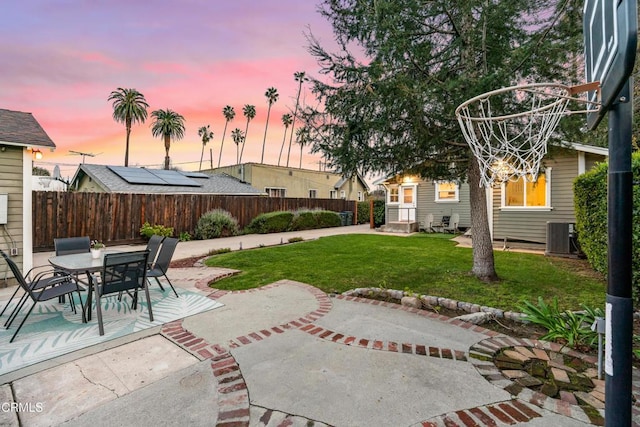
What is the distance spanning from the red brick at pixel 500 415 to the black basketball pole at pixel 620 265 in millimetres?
512

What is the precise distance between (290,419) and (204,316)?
2293 millimetres

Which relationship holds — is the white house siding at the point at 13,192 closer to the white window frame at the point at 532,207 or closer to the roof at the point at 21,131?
the roof at the point at 21,131

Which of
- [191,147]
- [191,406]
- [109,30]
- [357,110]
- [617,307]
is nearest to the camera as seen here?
[617,307]

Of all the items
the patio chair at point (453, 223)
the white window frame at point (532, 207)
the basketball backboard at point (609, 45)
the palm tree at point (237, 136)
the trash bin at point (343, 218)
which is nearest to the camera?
the basketball backboard at point (609, 45)

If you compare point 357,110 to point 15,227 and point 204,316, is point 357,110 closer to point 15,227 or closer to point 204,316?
point 204,316

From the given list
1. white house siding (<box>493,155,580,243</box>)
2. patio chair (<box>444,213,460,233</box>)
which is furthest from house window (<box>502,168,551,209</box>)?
patio chair (<box>444,213,460,233</box>)

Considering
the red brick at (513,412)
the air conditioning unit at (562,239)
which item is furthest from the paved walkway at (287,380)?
the air conditioning unit at (562,239)

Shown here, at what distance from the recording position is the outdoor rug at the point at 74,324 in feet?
9.38

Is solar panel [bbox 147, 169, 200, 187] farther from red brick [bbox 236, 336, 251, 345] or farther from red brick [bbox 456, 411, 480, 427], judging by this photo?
red brick [bbox 456, 411, 480, 427]

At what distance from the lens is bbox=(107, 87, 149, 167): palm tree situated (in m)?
24.6

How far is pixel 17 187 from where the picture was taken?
554cm

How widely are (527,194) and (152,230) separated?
1422cm

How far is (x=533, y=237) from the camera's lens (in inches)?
395

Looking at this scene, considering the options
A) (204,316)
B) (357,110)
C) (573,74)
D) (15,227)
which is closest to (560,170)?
(573,74)
